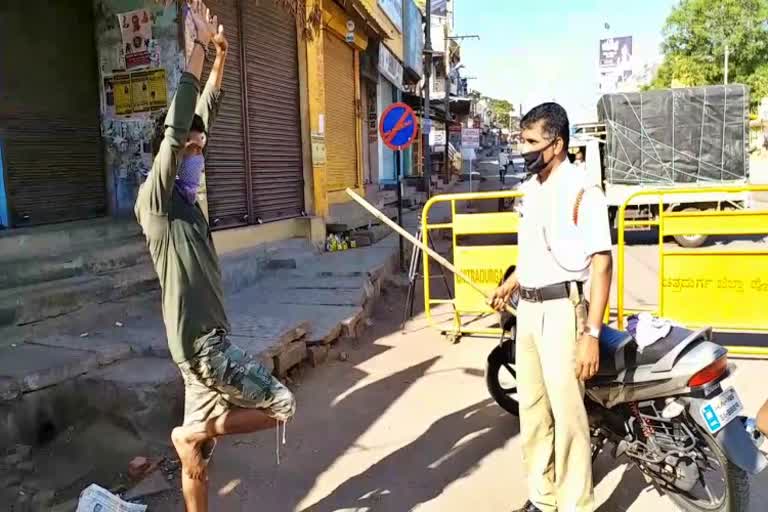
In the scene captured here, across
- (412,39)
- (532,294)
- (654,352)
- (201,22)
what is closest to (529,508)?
(654,352)

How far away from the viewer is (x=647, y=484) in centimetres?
358

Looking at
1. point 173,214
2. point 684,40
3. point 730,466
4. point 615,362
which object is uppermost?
point 684,40

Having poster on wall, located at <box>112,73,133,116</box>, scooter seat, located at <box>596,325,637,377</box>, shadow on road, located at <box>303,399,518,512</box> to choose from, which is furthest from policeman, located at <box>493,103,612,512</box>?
poster on wall, located at <box>112,73,133,116</box>

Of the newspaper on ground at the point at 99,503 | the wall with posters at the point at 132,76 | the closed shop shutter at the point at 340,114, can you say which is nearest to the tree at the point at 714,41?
the closed shop shutter at the point at 340,114

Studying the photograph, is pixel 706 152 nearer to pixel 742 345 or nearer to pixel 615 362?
pixel 742 345

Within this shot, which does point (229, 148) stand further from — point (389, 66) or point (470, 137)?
point (470, 137)

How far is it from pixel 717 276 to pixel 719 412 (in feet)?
9.47

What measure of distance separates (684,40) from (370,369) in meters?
39.1

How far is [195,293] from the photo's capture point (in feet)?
8.79

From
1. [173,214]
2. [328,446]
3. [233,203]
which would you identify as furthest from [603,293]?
[233,203]

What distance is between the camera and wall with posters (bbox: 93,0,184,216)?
6.66 m

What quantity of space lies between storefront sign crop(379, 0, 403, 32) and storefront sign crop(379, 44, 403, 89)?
139cm

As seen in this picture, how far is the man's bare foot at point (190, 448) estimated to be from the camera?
9.32ft

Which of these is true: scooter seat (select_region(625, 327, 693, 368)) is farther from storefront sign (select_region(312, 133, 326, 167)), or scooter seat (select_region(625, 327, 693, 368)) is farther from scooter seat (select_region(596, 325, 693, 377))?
storefront sign (select_region(312, 133, 326, 167))
